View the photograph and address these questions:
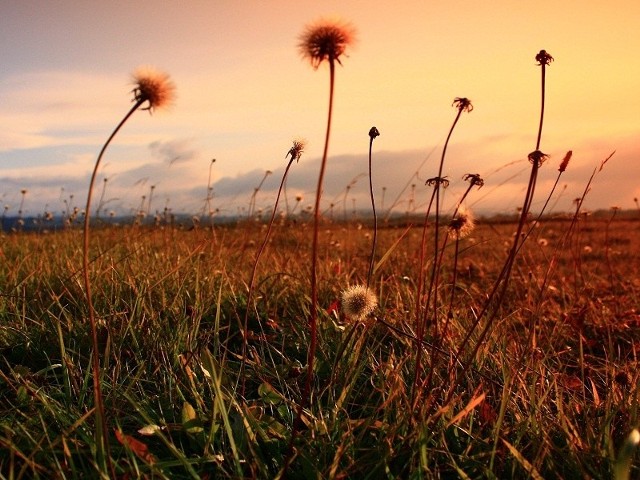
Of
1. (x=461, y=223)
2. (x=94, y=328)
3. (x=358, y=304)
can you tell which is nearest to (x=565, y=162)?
(x=461, y=223)

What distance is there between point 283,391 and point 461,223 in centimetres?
103

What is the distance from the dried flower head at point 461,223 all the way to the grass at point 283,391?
0.43 m

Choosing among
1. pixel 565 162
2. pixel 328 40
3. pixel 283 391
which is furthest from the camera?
pixel 283 391

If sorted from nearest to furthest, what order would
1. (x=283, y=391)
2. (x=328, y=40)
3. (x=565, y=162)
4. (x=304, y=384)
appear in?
(x=328, y=40) < (x=565, y=162) < (x=283, y=391) < (x=304, y=384)

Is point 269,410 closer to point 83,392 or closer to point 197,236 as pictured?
point 83,392

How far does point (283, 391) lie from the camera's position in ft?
8.14

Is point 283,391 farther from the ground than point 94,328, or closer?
closer

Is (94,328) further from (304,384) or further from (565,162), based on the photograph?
(565,162)

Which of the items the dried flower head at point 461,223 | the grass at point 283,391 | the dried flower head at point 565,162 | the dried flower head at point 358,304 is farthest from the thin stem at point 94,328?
the dried flower head at point 565,162

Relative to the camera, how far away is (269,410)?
241 cm

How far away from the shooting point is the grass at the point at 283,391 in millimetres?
1872

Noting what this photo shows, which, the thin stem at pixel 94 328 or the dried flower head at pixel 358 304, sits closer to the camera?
the thin stem at pixel 94 328

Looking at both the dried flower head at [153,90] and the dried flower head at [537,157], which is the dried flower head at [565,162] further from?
the dried flower head at [153,90]

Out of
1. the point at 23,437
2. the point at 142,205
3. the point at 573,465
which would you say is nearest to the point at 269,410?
the point at 23,437
